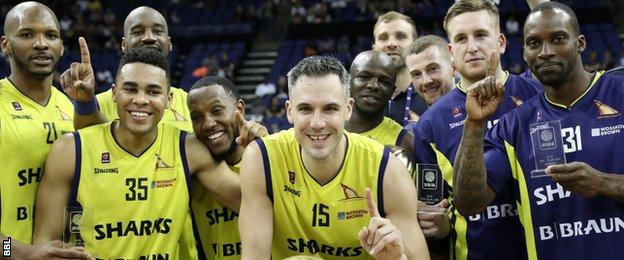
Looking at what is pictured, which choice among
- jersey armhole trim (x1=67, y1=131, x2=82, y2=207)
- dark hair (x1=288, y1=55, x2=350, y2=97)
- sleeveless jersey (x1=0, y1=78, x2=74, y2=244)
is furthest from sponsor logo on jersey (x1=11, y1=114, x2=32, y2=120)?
dark hair (x1=288, y1=55, x2=350, y2=97)

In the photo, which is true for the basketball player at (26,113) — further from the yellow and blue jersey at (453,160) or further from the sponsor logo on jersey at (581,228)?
the sponsor logo on jersey at (581,228)

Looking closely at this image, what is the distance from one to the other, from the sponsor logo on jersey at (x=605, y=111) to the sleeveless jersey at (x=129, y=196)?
2277mm

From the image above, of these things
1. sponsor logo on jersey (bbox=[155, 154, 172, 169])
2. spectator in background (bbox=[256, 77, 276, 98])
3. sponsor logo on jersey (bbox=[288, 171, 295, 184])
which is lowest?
sponsor logo on jersey (bbox=[288, 171, 295, 184])

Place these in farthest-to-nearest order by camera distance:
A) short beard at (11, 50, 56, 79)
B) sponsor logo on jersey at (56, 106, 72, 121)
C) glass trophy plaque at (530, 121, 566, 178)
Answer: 1. sponsor logo on jersey at (56, 106, 72, 121)
2. short beard at (11, 50, 56, 79)
3. glass trophy plaque at (530, 121, 566, 178)

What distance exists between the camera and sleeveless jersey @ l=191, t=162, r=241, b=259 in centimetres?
456

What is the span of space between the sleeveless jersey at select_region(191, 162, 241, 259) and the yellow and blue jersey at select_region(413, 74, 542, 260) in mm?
1215

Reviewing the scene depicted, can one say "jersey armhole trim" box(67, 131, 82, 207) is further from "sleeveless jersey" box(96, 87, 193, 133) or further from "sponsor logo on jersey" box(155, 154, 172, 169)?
"sleeveless jersey" box(96, 87, 193, 133)

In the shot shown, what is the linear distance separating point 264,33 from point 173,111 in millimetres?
16932

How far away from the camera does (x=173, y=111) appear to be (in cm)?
512

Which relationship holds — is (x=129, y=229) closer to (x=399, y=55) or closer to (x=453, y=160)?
(x=453, y=160)

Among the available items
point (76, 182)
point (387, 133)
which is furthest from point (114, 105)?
point (387, 133)

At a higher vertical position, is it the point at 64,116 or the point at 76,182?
the point at 64,116

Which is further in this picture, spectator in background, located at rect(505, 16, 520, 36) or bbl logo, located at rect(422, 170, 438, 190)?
spectator in background, located at rect(505, 16, 520, 36)

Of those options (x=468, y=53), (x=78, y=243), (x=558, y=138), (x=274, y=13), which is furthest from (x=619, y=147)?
(x=274, y=13)
